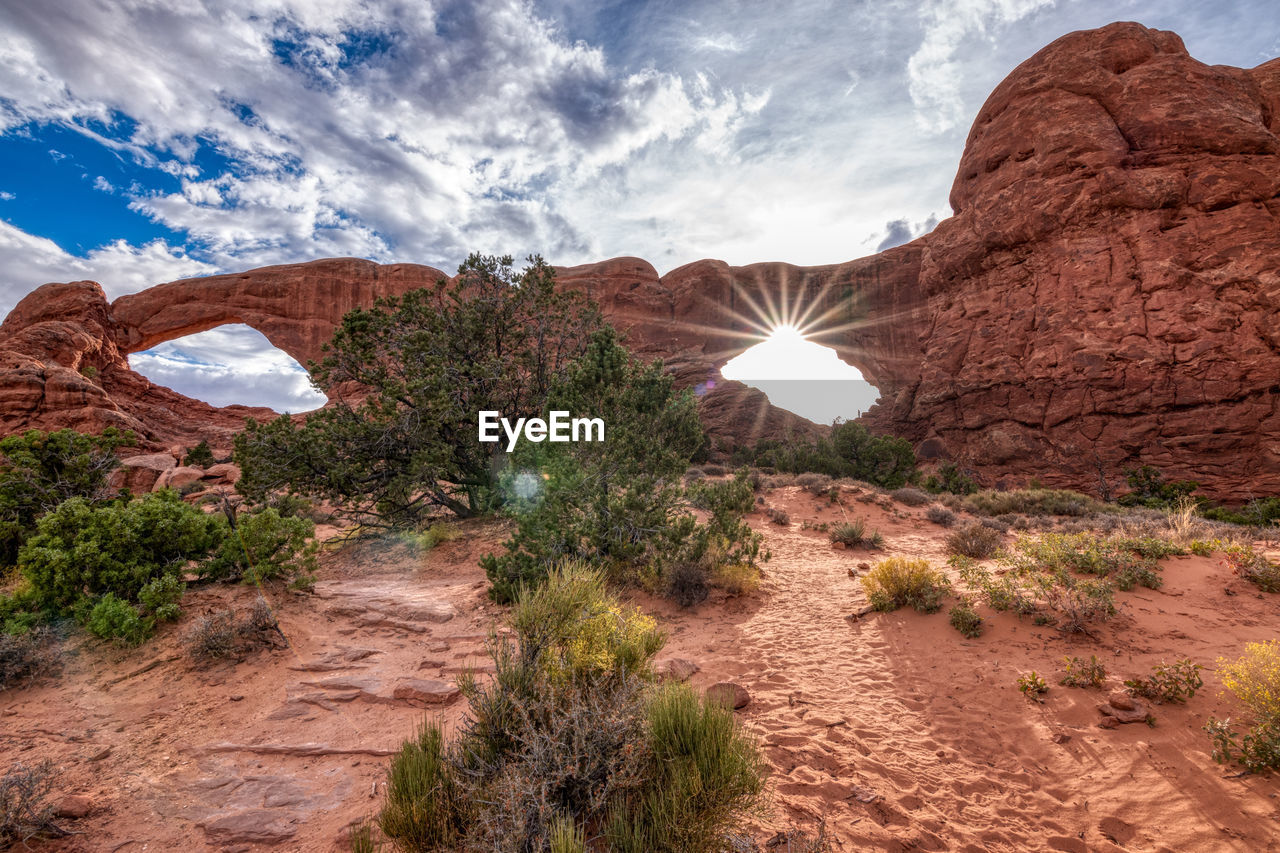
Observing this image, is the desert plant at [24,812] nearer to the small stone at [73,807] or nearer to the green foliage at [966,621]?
the small stone at [73,807]

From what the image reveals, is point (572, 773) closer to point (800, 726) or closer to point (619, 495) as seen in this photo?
point (800, 726)

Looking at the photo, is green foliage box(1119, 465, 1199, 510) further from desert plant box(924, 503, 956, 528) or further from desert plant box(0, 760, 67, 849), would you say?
Result: desert plant box(0, 760, 67, 849)

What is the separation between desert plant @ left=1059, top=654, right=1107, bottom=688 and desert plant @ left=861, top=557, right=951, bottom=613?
60.3 inches

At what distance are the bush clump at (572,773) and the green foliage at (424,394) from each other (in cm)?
698

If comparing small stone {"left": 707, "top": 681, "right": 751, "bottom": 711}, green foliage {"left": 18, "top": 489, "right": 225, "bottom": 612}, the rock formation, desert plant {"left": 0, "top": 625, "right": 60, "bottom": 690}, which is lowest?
small stone {"left": 707, "top": 681, "right": 751, "bottom": 711}

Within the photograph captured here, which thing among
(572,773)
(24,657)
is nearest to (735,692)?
(572,773)

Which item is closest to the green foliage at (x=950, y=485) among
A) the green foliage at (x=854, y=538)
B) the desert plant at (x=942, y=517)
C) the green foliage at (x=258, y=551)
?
the desert plant at (x=942, y=517)

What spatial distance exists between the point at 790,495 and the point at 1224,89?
2680cm

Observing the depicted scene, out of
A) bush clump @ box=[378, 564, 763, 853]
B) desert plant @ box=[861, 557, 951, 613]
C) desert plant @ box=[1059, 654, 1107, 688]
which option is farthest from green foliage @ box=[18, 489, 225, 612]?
desert plant @ box=[1059, 654, 1107, 688]

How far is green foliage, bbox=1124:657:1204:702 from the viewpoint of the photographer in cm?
364

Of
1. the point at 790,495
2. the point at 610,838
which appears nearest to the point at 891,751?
the point at 610,838

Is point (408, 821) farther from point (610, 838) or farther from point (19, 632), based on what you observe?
point (19, 632)

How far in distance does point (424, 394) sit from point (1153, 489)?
25173mm

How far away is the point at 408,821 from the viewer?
91.8 inches
